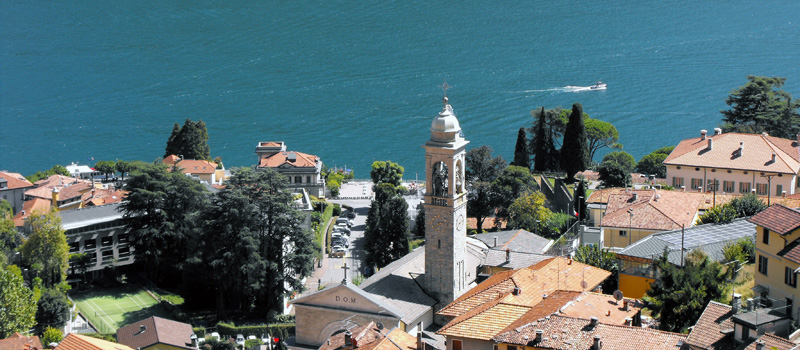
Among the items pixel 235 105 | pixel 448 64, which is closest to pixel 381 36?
pixel 448 64

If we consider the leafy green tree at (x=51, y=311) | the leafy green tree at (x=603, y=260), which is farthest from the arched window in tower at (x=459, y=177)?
the leafy green tree at (x=51, y=311)

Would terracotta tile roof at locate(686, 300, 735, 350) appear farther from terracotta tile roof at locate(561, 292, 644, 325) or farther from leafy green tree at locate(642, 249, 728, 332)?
terracotta tile roof at locate(561, 292, 644, 325)

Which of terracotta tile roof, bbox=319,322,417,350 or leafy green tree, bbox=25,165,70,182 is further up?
leafy green tree, bbox=25,165,70,182

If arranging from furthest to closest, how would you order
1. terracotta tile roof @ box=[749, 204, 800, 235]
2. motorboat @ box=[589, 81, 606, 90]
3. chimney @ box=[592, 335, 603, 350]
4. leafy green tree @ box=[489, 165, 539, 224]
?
1. motorboat @ box=[589, 81, 606, 90]
2. leafy green tree @ box=[489, 165, 539, 224]
3. terracotta tile roof @ box=[749, 204, 800, 235]
4. chimney @ box=[592, 335, 603, 350]

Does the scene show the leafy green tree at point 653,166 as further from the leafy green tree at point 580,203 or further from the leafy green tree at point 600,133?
the leafy green tree at point 580,203

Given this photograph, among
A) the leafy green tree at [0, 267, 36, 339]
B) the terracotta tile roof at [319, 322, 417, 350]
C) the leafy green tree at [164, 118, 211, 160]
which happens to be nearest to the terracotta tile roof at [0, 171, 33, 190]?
the leafy green tree at [164, 118, 211, 160]

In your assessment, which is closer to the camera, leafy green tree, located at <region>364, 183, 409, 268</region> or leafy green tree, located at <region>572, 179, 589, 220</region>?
leafy green tree, located at <region>572, 179, 589, 220</region>

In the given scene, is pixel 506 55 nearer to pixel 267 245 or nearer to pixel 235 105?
pixel 235 105
